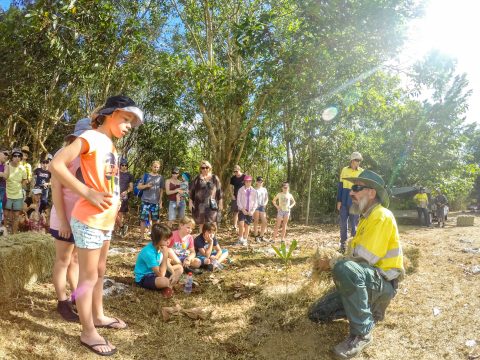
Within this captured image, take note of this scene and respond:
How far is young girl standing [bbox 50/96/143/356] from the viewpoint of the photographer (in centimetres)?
247

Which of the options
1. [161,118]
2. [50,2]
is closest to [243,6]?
[161,118]

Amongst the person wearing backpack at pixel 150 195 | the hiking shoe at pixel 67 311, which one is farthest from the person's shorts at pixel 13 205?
the hiking shoe at pixel 67 311

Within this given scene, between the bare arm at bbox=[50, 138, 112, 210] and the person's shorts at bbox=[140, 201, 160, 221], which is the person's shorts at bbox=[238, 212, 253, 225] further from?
the bare arm at bbox=[50, 138, 112, 210]

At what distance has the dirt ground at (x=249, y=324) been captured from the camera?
3.07 metres

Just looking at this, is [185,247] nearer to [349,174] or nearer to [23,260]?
[23,260]

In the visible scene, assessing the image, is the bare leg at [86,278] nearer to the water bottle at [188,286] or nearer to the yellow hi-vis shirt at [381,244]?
the water bottle at [188,286]

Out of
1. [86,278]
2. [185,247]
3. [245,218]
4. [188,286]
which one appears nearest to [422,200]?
[245,218]

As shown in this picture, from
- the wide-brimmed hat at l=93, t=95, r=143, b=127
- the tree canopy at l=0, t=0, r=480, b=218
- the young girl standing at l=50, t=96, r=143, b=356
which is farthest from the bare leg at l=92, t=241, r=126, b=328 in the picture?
the tree canopy at l=0, t=0, r=480, b=218

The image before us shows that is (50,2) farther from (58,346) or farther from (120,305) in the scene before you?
(58,346)

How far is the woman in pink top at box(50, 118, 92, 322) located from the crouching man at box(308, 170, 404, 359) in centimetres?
225

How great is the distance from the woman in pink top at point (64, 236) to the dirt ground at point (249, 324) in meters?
0.17

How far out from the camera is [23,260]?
393cm

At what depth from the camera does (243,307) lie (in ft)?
13.8

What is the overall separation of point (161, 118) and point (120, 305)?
12006mm
